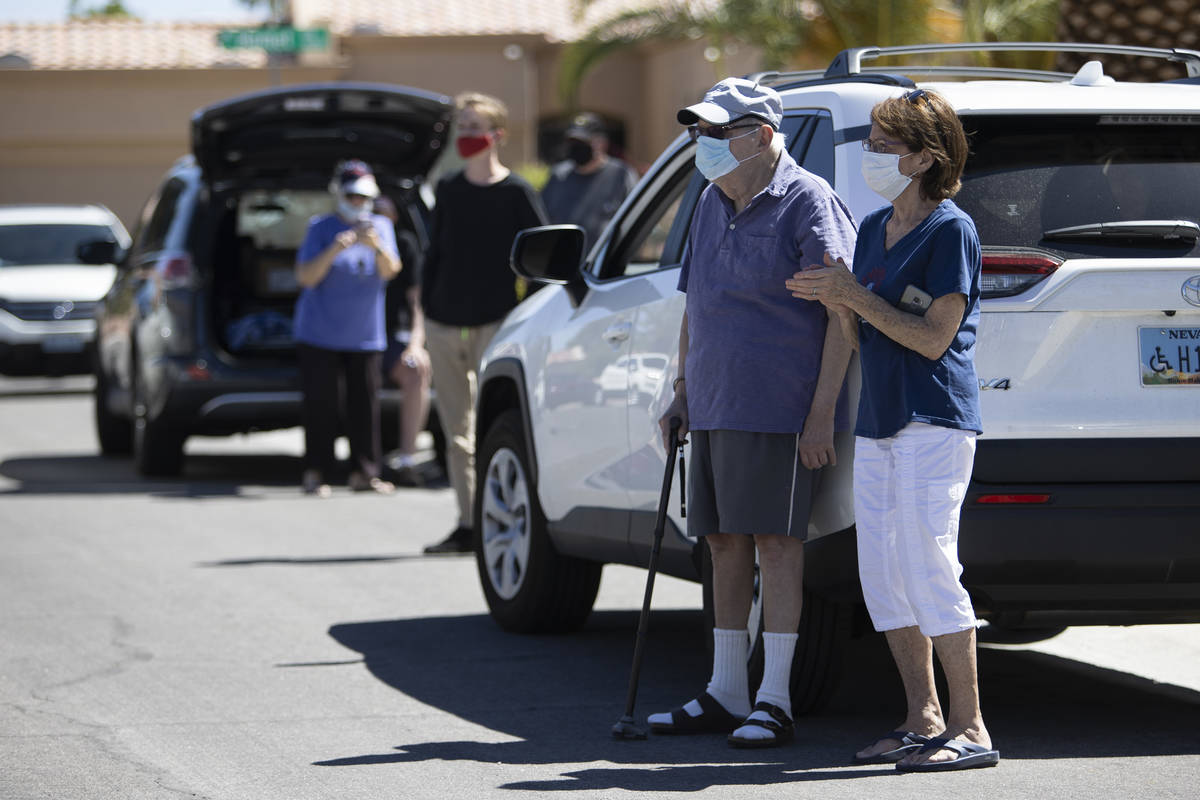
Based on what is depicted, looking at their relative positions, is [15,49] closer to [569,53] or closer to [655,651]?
[569,53]

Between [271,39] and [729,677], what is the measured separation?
702 inches

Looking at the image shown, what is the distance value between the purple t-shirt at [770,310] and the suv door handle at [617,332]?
3.56ft

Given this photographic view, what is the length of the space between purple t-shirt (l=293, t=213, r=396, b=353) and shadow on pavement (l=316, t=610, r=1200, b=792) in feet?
14.3

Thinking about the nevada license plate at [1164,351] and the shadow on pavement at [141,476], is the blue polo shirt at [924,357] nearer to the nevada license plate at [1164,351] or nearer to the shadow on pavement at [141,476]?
the nevada license plate at [1164,351]

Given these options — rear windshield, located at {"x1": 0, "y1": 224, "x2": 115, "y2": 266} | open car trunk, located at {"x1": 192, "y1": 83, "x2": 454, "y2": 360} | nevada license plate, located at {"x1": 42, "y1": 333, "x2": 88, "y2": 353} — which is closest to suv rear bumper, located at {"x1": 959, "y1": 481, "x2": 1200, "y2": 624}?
open car trunk, located at {"x1": 192, "y1": 83, "x2": 454, "y2": 360}

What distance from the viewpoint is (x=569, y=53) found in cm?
2233

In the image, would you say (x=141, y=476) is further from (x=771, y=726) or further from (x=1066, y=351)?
(x=1066, y=351)

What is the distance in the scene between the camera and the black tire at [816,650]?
5988 mm

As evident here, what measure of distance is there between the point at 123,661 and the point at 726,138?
316 centimetres

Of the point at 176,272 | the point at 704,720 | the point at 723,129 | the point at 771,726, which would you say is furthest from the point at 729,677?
the point at 176,272

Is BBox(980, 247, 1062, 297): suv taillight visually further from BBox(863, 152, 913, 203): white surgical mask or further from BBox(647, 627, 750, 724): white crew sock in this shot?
BBox(647, 627, 750, 724): white crew sock

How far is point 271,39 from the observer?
22.7 meters

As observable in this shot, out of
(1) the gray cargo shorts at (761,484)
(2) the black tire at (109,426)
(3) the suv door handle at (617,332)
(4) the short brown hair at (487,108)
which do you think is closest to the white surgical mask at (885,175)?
(1) the gray cargo shorts at (761,484)

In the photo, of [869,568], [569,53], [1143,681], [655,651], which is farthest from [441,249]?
[569,53]
